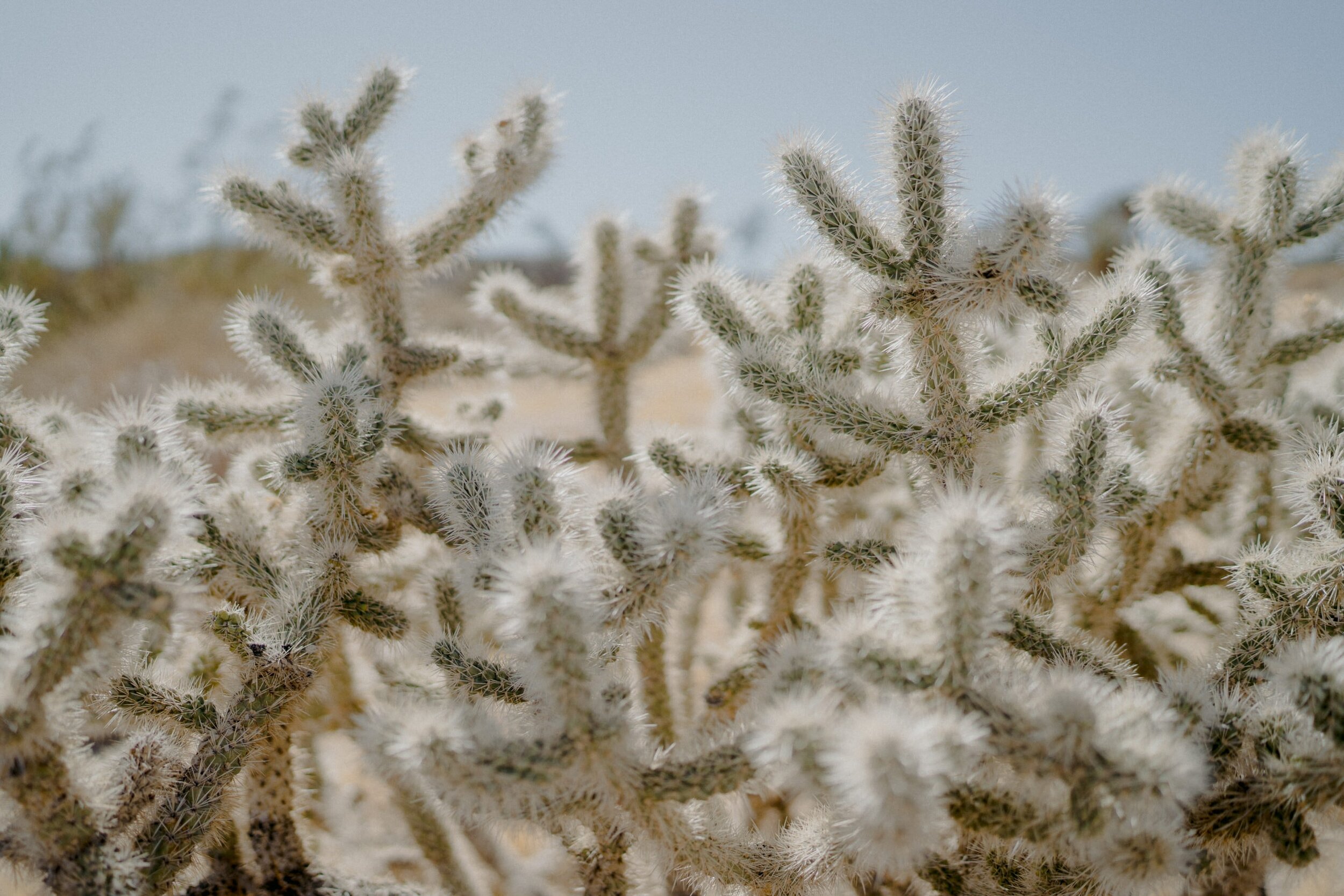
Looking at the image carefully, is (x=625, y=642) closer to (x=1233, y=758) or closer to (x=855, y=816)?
(x=855, y=816)

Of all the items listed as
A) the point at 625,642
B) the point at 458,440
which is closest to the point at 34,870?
the point at 625,642

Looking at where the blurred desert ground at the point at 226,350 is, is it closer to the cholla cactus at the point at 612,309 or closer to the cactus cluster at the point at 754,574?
the cholla cactus at the point at 612,309

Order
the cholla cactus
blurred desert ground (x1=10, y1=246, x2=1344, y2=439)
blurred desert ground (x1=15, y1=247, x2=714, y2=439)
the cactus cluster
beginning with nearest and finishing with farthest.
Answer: the cactus cluster
the cholla cactus
blurred desert ground (x1=10, y1=246, x2=1344, y2=439)
blurred desert ground (x1=15, y1=247, x2=714, y2=439)

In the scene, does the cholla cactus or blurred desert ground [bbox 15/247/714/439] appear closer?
the cholla cactus

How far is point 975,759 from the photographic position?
1049mm

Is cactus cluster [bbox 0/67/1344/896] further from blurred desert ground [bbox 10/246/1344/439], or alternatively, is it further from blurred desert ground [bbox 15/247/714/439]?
blurred desert ground [bbox 15/247/714/439]

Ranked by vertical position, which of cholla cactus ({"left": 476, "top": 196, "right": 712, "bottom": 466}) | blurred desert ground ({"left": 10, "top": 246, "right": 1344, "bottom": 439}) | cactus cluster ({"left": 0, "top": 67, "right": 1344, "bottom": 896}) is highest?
blurred desert ground ({"left": 10, "top": 246, "right": 1344, "bottom": 439})

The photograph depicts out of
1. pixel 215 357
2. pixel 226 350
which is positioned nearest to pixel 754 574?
pixel 215 357

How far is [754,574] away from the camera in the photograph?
2.31 metres

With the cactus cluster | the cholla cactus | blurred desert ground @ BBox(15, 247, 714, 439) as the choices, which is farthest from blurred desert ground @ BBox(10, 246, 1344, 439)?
Result: the cactus cluster

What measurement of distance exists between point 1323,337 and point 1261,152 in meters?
0.47

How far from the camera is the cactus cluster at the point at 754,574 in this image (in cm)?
101

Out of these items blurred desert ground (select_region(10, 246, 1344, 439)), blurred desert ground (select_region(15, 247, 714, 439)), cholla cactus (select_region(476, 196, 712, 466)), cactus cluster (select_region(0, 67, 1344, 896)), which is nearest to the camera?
cactus cluster (select_region(0, 67, 1344, 896))

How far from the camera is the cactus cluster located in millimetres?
1007
